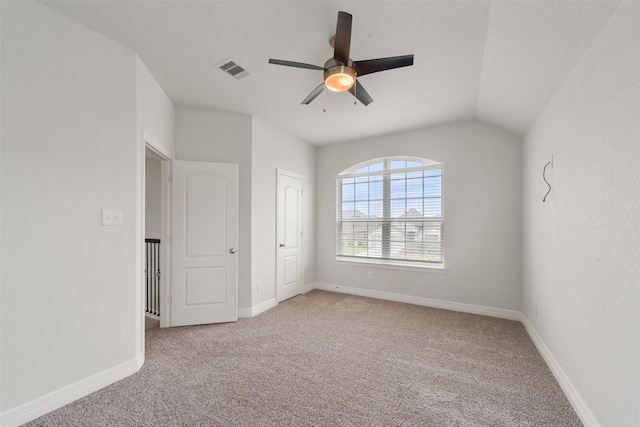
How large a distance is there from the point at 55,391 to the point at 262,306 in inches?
89.4

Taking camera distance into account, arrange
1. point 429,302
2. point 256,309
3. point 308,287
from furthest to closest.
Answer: point 308,287 → point 429,302 → point 256,309

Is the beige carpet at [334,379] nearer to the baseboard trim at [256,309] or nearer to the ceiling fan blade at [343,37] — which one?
the baseboard trim at [256,309]

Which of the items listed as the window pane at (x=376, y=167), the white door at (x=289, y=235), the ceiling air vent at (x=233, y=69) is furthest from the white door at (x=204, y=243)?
the window pane at (x=376, y=167)

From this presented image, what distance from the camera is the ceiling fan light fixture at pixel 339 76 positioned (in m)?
2.06

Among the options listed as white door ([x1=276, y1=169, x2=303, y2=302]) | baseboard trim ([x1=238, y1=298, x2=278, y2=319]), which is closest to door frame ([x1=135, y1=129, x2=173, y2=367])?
baseboard trim ([x1=238, y1=298, x2=278, y2=319])

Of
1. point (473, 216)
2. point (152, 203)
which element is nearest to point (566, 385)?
point (473, 216)

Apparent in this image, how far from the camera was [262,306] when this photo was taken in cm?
Result: 398

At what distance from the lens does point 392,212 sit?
15.3 ft

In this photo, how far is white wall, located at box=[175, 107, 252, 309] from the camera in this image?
3.59 metres

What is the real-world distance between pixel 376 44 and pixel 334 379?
2.82m

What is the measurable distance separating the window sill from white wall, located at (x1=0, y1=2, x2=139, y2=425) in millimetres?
3333

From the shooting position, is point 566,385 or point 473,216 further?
point 473,216

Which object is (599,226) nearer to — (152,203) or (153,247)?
(153,247)

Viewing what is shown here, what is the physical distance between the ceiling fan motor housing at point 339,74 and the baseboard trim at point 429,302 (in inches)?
137
